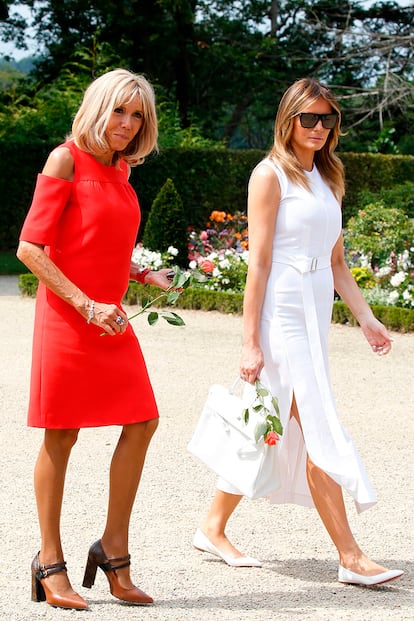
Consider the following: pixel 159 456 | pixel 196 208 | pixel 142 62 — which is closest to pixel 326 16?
pixel 142 62

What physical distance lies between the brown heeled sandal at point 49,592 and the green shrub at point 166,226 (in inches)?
386

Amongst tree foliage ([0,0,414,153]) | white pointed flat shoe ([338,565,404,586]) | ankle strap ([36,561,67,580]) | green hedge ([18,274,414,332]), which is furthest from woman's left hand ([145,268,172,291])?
tree foliage ([0,0,414,153])

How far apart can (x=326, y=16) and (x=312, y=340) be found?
24.5 m

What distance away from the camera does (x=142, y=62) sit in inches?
1037

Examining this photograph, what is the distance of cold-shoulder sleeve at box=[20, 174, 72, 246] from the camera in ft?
9.83

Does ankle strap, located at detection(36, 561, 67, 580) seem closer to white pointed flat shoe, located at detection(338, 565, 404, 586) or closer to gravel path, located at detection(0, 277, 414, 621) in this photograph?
gravel path, located at detection(0, 277, 414, 621)

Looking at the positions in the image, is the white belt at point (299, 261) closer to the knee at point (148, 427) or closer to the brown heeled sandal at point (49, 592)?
the knee at point (148, 427)

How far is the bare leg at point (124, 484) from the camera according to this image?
313cm

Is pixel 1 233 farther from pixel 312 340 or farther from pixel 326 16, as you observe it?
pixel 312 340

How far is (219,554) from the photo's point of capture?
11.9 feet

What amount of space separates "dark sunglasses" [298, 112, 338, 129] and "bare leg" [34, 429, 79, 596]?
1.24 metres

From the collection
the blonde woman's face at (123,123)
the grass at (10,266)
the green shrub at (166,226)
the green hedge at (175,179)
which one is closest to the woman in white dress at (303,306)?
the blonde woman's face at (123,123)

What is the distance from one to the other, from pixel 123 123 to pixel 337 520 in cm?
142

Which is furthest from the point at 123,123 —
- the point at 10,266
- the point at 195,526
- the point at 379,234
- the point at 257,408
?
the point at 10,266
